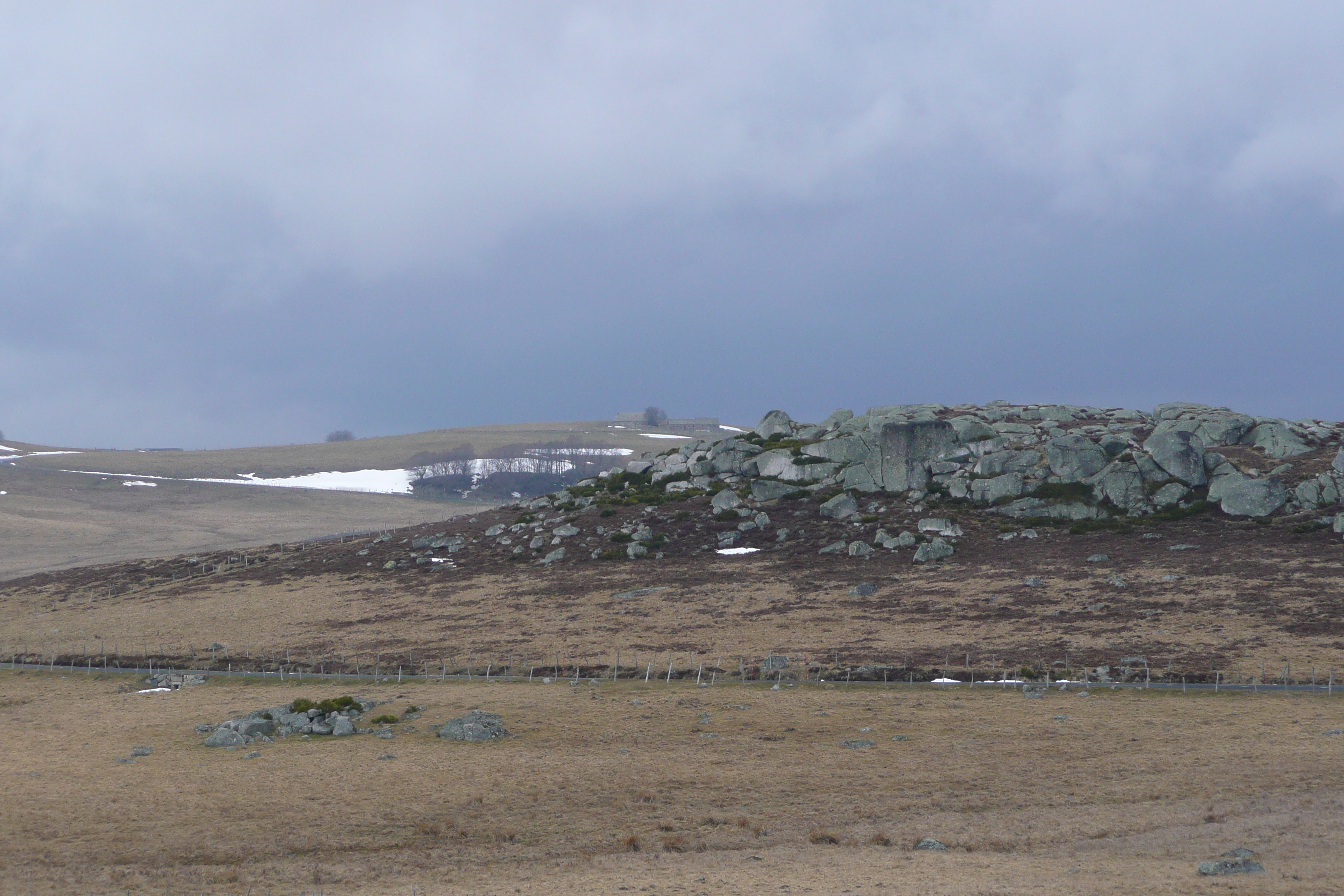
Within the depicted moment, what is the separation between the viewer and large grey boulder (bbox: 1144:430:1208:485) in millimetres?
98312

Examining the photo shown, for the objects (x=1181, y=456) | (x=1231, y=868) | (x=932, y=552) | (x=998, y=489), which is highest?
(x=1181, y=456)

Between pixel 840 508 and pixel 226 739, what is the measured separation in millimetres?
73531

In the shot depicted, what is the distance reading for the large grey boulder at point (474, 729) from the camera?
4222cm

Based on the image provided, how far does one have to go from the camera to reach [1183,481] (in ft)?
321

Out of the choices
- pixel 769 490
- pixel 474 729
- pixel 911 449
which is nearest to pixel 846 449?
pixel 911 449

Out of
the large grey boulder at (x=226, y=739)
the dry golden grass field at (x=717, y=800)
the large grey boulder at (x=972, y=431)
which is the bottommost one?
the large grey boulder at (x=226, y=739)

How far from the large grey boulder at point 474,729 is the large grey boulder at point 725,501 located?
217ft

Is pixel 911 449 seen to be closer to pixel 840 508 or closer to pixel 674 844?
pixel 840 508

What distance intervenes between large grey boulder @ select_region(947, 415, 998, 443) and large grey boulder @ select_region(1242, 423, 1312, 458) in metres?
30.2

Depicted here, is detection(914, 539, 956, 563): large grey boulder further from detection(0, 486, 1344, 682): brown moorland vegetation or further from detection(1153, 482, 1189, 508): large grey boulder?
detection(1153, 482, 1189, 508): large grey boulder

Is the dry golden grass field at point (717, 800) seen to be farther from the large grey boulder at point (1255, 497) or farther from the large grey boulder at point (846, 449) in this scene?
the large grey boulder at point (846, 449)

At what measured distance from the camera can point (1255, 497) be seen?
90.6 m

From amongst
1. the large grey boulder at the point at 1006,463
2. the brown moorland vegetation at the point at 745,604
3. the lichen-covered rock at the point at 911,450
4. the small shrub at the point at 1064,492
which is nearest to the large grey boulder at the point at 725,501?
the brown moorland vegetation at the point at 745,604

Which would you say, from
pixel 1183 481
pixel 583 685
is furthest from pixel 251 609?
pixel 1183 481
